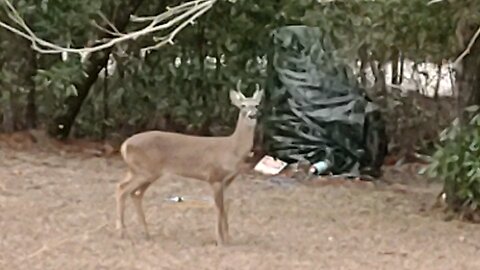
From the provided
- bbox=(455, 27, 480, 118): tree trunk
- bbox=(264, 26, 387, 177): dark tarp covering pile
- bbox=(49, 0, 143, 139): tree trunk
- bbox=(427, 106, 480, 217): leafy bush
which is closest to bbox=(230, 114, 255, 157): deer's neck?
bbox=(427, 106, 480, 217): leafy bush

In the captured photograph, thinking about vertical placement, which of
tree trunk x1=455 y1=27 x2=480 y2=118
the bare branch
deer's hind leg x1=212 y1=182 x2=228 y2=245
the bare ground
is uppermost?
the bare branch


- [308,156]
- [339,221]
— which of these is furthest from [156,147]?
[308,156]

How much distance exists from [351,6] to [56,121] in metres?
3.68

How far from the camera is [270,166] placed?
1119 centimetres

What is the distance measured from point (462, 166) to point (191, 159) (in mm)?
2205

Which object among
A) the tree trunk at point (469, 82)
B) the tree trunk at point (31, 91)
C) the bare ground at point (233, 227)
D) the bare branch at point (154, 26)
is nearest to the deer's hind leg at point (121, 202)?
the bare ground at point (233, 227)

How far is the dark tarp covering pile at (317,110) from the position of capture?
444 inches

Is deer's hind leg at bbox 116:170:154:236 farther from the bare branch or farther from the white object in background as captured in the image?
A: the white object in background

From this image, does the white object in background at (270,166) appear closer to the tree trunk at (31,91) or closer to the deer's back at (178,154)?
the tree trunk at (31,91)

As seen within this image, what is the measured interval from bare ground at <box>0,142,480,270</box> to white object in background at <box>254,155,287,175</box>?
0.52m

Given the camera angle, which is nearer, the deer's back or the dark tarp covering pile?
the deer's back

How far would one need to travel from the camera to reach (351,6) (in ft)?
32.3

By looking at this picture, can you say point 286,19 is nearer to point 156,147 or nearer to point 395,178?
point 395,178

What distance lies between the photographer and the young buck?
7500mm
